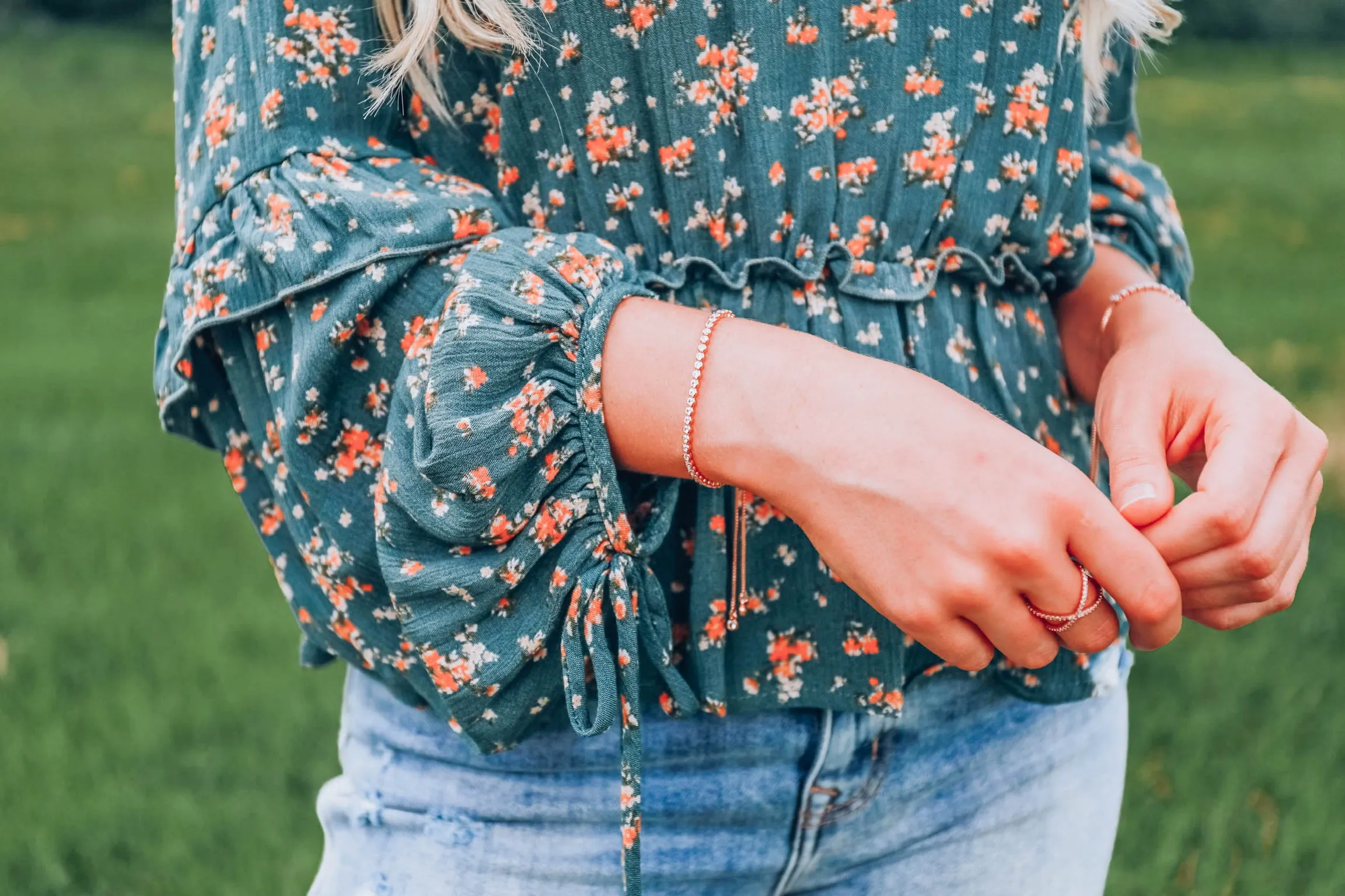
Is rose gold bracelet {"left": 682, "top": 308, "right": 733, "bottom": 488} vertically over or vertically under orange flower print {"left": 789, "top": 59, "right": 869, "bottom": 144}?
under

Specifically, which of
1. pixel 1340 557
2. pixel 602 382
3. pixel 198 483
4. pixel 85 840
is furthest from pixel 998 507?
pixel 198 483

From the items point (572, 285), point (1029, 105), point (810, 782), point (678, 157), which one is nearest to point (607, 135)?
point (678, 157)

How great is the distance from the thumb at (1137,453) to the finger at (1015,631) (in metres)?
0.10

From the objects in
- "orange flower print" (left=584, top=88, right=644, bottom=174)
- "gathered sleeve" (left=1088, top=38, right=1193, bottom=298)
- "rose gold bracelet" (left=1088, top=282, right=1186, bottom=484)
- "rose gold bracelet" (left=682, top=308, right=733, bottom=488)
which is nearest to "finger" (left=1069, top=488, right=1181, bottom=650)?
"rose gold bracelet" (left=682, top=308, right=733, bottom=488)

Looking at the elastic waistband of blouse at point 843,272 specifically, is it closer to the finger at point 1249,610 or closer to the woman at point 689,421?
the woman at point 689,421

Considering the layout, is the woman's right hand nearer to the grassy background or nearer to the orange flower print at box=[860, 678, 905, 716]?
the orange flower print at box=[860, 678, 905, 716]

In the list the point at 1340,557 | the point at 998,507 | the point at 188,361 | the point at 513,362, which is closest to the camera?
the point at 998,507

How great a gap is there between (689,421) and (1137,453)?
0.36 meters

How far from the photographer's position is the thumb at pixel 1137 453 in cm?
91

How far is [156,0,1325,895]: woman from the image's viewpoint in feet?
2.95

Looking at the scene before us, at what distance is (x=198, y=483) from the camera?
4711 mm

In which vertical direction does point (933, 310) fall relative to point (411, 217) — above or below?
below

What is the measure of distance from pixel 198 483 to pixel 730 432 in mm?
4216

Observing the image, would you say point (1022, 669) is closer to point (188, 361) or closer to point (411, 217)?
point (411, 217)
